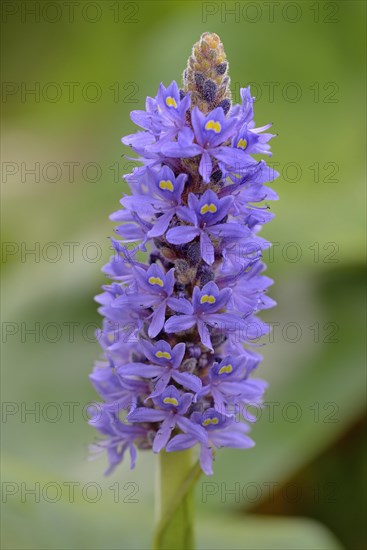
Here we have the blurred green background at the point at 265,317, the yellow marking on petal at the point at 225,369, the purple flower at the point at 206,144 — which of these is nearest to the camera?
the purple flower at the point at 206,144

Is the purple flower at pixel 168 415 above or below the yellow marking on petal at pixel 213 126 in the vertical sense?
below

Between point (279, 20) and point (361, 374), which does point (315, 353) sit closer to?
point (361, 374)

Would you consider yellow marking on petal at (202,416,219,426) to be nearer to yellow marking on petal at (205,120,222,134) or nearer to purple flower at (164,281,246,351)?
purple flower at (164,281,246,351)

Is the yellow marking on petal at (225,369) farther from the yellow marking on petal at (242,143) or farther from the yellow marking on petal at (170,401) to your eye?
the yellow marking on petal at (242,143)

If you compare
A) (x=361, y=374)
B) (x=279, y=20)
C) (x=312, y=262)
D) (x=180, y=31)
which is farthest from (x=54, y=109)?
(x=361, y=374)

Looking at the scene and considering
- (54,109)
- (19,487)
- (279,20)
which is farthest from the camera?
(54,109)

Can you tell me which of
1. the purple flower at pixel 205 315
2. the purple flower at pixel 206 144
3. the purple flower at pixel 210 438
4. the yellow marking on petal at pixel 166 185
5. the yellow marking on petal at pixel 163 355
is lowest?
the purple flower at pixel 210 438

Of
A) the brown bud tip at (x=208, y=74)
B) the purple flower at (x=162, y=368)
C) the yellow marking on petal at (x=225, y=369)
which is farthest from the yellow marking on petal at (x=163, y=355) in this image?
the brown bud tip at (x=208, y=74)
